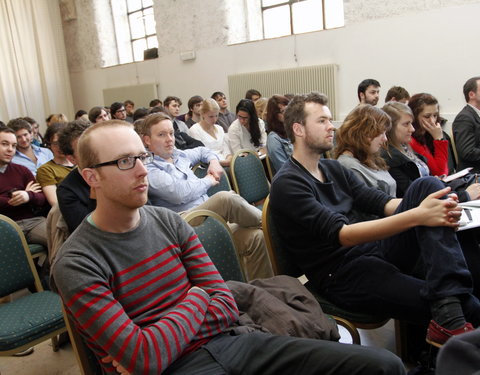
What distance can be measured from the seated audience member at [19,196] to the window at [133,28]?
709 centimetres

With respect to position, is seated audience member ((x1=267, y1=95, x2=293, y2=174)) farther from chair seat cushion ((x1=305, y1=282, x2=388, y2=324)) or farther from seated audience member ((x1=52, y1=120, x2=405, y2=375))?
seated audience member ((x1=52, y1=120, x2=405, y2=375))

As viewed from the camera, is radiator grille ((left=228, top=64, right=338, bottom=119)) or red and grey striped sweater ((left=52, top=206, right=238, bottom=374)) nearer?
red and grey striped sweater ((left=52, top=206, right=238, bottom=374))

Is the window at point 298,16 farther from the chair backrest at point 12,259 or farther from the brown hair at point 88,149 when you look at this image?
the brown hair at point 88,149

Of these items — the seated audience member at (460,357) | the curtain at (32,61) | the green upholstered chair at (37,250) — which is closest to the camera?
the seated audience member at (460,357)

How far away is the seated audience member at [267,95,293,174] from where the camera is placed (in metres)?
3.55

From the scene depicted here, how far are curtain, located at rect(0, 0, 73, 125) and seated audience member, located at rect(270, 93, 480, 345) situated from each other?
972 centimetres

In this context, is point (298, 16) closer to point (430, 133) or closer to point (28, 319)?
point (430, 133)

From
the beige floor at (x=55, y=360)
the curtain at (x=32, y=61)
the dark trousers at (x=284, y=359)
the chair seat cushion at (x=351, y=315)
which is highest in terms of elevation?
the curtain at (x=32, y=61)

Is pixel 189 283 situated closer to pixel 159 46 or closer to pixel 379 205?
pixel 379 205

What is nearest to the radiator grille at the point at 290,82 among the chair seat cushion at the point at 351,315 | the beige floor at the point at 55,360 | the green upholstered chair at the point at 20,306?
the beige floor at the point at 55,360

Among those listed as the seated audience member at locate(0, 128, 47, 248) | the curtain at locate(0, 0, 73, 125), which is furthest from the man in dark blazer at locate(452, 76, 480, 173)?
the curtain at locate(0, 0, 73, 125)

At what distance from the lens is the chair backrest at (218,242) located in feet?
5.44

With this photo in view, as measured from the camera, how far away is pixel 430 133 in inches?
125

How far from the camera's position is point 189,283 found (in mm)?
1385
